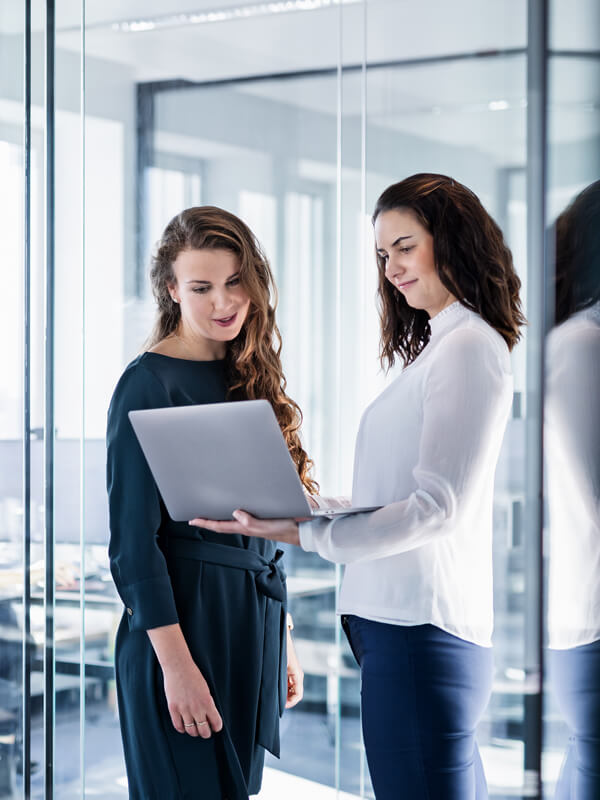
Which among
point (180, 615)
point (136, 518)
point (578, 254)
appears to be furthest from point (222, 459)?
point (578, 254)

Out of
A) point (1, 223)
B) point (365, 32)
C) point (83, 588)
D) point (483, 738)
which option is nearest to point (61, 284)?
point (1, 223)

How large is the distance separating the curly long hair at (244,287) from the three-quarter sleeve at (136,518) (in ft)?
0.62

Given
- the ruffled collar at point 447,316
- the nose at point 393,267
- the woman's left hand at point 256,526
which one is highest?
the nose at point 393,267

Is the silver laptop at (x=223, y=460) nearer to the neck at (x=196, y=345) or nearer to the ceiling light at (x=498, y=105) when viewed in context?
the neck at (x=196, y=345)

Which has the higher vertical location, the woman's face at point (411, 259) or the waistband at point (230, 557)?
the woman's face at point (411, 259)

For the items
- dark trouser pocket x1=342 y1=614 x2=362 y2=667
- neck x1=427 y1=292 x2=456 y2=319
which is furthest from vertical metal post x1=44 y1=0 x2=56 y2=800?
neck x1=427 y1=292 x2=456 y2=319

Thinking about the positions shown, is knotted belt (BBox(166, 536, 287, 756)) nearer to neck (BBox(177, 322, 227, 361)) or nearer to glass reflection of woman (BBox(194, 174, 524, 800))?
glass reflection of woman (BBox(194, 174, 524, 800))

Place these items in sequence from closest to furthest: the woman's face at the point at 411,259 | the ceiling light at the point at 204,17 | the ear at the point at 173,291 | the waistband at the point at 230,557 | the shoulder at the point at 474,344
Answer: the shoulder at the point at 474,344 < the woman's face at the point at 411,259 < the waistband at the point at 230,557 < the ear at the point at 173,291 < the ceiling light at the point at 204,17

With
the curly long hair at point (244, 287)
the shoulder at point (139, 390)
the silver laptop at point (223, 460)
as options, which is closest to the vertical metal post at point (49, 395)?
the curly long hair at point (244, 287)

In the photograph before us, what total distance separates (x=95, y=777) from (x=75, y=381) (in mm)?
975

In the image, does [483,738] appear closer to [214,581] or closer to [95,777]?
[214,581]

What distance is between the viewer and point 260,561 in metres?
1.63

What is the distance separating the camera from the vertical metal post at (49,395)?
2100 mm

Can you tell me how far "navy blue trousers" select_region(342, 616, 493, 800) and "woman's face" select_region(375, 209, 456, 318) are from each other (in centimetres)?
50
